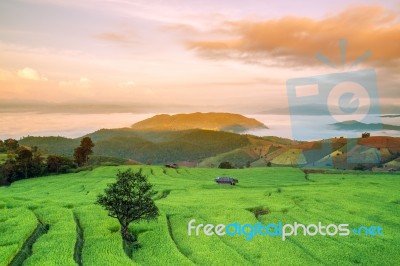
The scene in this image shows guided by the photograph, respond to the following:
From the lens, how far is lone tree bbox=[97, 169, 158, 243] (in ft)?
139

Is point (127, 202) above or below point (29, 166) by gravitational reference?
above

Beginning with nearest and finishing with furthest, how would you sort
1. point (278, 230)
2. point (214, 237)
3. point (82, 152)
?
point (214, 237)
point (278, 230)
point (82, 152)

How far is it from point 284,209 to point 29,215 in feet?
103

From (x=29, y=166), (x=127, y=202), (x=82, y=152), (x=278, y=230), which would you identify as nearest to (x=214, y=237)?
(x=278, y=230)

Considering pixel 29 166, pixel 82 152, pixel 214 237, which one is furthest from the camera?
pixel 82 152

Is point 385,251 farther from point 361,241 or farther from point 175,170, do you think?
point 175,170

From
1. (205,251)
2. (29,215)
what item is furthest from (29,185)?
(205,251)

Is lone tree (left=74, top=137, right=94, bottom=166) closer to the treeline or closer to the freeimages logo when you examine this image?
the treeline

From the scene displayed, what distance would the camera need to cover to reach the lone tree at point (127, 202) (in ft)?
139

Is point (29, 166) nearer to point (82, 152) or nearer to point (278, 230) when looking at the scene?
point (82, 152)

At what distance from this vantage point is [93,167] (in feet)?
451

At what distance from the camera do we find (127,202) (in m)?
42.4

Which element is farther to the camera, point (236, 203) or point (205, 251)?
point (236, 203)

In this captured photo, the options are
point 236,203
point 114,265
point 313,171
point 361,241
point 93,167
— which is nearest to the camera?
point 114,265
